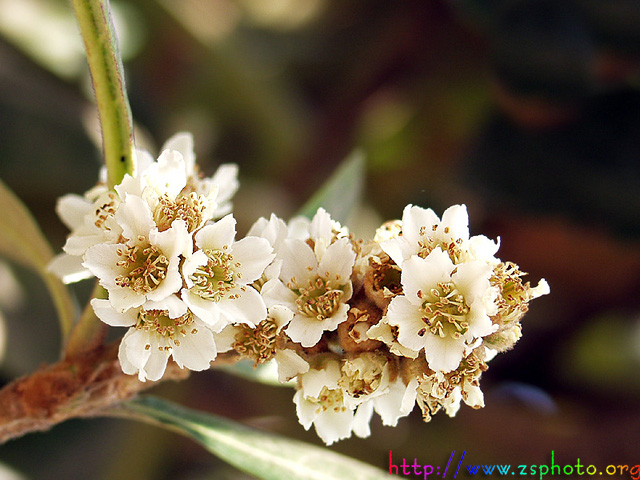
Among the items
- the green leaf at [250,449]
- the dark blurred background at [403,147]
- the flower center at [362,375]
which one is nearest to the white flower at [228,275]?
the flower center at [362,375]

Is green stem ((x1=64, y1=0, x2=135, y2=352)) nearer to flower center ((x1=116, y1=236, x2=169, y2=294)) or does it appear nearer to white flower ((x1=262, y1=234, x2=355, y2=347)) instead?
flower center ((x1=116, y1=236, x2=169, y2=294))

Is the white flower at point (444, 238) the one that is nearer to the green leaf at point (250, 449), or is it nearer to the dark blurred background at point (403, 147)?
the green leaf at point (250, 449)

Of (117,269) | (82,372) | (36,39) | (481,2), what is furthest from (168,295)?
(36,39)

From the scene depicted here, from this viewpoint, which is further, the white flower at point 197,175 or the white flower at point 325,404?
the white flower at point 197,175

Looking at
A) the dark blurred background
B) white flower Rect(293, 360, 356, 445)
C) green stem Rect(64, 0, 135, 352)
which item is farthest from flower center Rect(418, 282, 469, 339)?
the dark blurred background

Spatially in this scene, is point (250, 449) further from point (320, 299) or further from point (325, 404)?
point (320, 299)

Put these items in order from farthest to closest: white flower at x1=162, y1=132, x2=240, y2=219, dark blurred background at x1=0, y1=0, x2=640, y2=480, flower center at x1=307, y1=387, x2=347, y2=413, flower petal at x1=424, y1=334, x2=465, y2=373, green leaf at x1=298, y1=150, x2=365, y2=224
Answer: dark blurred background at x1=0, y1=0, x2=640, y2=480 < green leaf at x1=298, y1=150, x2=365, y2=224 < white flower at x1=162, y1=132, x2=240, y2=219 < flower center at x1=307, y1=387, x2=347, y2=413 < flower petal at x1=424, y1=334, x2=465, y2=373
